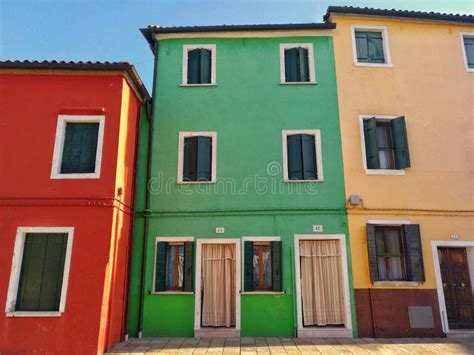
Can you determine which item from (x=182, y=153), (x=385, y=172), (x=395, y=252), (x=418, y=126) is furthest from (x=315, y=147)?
(x=182, y=153)

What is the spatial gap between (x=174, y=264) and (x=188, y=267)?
405 millimetres

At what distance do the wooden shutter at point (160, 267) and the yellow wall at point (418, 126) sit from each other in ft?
16.3

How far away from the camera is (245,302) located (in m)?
8.55

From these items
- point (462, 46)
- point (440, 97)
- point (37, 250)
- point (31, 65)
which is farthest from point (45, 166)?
point (462, 46)

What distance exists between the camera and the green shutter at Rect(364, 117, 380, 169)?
9398 millimetres

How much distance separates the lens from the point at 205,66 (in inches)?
408

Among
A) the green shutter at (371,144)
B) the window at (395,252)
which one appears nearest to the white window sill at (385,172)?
the green shutter at (371,144)

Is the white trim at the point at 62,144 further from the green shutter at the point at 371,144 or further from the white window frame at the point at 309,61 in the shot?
the green shutter at the point at 371,144

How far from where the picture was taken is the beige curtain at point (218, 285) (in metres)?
8.62

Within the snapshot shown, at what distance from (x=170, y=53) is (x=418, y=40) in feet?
25.5

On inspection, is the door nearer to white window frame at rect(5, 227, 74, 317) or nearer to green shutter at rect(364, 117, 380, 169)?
green shutter at rect(364, 117, 380, 169)

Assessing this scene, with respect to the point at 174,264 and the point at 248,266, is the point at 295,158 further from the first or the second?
the point at 174,264

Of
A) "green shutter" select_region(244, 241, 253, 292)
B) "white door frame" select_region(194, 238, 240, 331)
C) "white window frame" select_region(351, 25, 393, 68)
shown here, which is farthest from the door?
"white window frame" select_region(351, 25, 393, 68)

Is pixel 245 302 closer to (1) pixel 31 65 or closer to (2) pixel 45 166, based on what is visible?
(2) pixel 45 166
